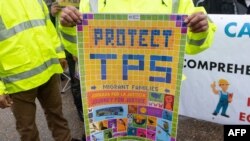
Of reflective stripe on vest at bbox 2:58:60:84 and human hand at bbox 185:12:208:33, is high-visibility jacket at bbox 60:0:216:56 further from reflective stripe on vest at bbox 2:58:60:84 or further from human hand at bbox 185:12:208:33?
reflective stripe on vest at bbox 2:58:60:84

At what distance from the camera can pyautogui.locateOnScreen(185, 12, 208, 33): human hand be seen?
1.49 metres

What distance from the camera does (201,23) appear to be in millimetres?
1513

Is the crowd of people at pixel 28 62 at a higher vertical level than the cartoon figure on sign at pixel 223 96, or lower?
higher

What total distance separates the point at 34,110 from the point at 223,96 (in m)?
1.89

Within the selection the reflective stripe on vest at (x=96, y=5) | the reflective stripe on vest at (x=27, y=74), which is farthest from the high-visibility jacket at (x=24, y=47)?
the reflective stripe on vest at (x=96, y=5)

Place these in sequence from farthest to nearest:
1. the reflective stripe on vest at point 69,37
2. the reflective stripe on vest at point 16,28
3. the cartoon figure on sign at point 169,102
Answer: the reflective stripe on vest at point 16,28, the reflective stripe on vest at point 69,37, the cartoon figure on sign at point 169,102

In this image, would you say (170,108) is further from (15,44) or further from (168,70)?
(15,44)

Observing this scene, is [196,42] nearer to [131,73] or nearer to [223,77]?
[131,73]

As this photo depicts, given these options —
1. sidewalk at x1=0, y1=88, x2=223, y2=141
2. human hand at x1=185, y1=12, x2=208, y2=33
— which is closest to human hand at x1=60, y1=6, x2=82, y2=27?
human hand at x1=185, y1=12, x2=208, y2=33

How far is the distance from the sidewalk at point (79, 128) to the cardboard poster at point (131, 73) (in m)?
1.94

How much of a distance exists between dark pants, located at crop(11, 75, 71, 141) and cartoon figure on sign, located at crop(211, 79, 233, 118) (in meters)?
1.59

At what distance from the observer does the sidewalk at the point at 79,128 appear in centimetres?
354

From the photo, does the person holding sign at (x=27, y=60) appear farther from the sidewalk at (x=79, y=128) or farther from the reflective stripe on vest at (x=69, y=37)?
the reflective stripe on vest at (x=69, y=37)

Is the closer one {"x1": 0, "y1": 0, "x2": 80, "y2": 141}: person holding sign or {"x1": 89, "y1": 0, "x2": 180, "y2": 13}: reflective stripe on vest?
{"x1": 89, "y1": 0, "x2": 180, "y2": 13}: reflective stripe on vest
